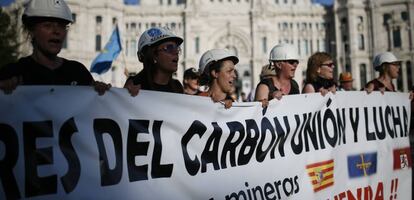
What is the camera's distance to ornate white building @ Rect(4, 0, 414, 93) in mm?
50094

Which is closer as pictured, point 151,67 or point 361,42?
point 151,67

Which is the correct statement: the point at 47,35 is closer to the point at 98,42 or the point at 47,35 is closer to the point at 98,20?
the point at 98,42

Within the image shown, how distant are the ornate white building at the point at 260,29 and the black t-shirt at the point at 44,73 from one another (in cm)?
4664

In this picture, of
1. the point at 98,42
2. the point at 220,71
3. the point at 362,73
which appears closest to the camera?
the point at 220,71

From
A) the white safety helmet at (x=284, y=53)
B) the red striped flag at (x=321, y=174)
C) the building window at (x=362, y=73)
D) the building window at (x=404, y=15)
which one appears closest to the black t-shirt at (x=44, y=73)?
the white safety helmet at (x=284, y=53)

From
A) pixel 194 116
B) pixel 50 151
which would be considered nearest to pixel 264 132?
pixel 194 116

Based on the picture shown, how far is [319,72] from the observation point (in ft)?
19.0

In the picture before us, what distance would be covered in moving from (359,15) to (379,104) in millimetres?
52473

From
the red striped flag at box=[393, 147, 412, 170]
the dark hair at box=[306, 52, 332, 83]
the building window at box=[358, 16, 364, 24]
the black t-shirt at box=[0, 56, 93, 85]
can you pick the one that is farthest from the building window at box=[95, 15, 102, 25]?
the black t-shirt at box=[0, 56, 93, 85]

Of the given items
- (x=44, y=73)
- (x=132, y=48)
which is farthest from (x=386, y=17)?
(x=44, y=73)

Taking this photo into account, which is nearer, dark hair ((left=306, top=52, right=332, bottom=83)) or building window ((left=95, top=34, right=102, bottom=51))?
dark hair ((left=306, top=52, right=332, bottom=83))

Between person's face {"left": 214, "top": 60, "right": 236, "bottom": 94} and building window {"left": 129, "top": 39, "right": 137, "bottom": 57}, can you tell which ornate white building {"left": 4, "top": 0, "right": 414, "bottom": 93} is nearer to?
building window {"left": 129, "top": 39, "right": 137, "bottom": 57}

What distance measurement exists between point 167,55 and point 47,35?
131 centimetres

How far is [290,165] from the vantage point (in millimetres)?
4445
